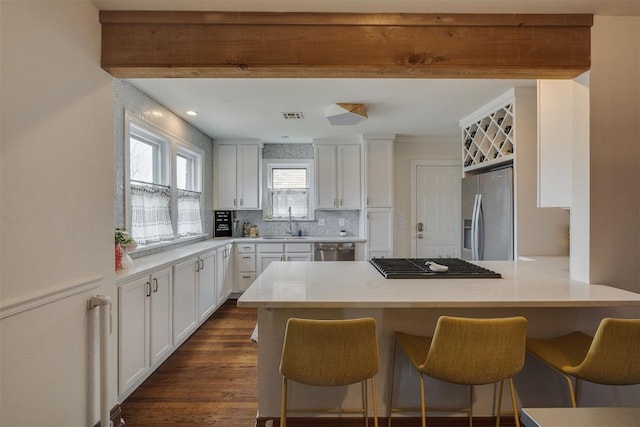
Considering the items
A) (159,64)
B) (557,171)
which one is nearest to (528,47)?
(557,171)

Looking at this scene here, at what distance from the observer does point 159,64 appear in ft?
5.88

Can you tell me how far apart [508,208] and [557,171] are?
924 mm

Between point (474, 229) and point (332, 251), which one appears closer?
point (474, 229)

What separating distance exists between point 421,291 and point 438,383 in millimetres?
627

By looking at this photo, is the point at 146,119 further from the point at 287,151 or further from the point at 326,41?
the point at 287,151

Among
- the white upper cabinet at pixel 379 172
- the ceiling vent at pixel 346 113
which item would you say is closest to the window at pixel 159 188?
the ceiling vent at pixel 346 113

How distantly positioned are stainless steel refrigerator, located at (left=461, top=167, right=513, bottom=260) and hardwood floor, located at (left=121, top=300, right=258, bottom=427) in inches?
98.2

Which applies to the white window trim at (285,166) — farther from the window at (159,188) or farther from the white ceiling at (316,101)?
the window at (159,188)

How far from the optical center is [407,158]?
4984 millimetres

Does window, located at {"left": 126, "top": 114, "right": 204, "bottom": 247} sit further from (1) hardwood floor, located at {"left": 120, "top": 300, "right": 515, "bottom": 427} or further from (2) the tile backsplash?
(1) hardwood floor, located at {"left": 120, "top": 300, "right": 515, "bottom": 427}

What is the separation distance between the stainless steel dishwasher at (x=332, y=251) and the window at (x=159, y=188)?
1.64 metres

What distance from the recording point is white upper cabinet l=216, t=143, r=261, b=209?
194 inches

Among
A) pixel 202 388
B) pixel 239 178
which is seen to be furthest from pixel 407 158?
pixel 202 388

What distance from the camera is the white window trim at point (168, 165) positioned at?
8.79ft
